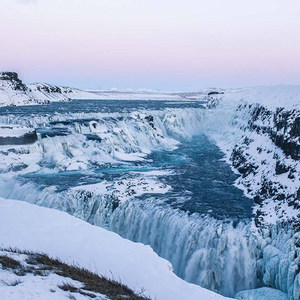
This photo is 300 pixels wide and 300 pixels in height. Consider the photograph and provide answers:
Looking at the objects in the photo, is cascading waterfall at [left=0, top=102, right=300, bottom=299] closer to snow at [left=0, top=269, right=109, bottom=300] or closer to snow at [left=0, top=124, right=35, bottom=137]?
snow at [left=0, top=124, right=35, bottom=137]

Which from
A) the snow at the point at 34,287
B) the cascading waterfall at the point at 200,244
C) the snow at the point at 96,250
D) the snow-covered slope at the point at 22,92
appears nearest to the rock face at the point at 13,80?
the snow-covered slope at the point at 22,92

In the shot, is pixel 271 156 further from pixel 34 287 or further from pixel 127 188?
pixel 34 287

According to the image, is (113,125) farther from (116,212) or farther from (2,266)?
(2,266)

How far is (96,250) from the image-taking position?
29.9ft

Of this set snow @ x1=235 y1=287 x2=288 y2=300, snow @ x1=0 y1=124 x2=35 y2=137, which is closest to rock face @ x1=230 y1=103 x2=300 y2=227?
snow @ x1=235 y1=287 x2=288 y2=300

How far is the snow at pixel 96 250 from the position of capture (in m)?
7.62

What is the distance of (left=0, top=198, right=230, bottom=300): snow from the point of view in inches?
300

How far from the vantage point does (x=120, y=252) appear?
9.08 m

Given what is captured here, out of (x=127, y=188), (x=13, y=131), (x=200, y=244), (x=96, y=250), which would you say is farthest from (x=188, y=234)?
(x=13, y=131)

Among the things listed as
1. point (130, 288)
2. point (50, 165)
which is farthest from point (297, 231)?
point (50, 165)

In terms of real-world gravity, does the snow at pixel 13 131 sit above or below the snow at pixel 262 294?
above

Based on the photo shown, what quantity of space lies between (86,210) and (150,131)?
80.9 ft

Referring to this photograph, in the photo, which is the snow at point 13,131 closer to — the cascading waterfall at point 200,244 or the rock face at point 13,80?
the cascading waterfall at point 200,244

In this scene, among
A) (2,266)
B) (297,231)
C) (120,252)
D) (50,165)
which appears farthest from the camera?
(50,165)
